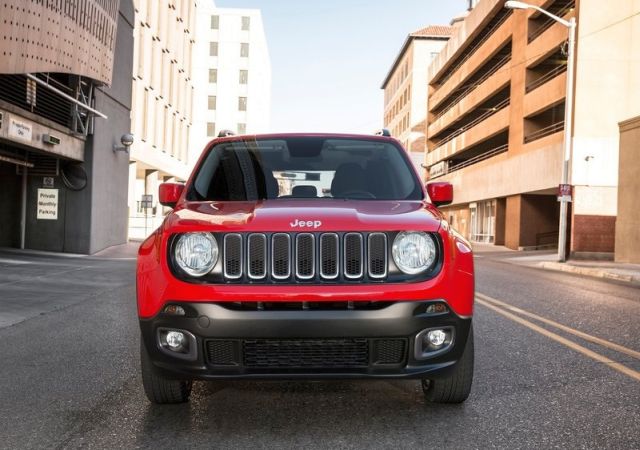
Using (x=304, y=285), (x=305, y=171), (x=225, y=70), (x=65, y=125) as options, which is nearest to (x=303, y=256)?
(x=304, y=285)

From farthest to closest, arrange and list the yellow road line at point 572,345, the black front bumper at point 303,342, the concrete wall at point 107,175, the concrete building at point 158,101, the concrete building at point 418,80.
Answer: the concrete building at point 418,80
the concrete building at point 158,101
the concrete wall at point 107,175
the yellow road line at point 572,345
the black front bumper at point 303,342

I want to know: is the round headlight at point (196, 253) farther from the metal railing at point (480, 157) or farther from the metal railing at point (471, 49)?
the metal railing at point (471, 49)

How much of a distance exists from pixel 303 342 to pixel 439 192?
1.84m

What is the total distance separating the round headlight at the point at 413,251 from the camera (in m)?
3.49

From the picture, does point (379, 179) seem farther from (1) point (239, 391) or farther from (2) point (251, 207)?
(1) point (239, 391)

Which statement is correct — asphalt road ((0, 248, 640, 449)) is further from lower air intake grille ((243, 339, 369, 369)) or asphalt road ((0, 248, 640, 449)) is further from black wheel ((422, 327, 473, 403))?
lower air intake grille ((243, 339, 369, 369))

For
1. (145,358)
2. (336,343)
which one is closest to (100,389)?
(145,358)

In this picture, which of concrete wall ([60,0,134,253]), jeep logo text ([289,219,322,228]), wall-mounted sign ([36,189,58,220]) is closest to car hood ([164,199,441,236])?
jeep logo text ([289,219,322,228])

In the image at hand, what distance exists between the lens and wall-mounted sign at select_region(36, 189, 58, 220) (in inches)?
808

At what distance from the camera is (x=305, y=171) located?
5.18 metres

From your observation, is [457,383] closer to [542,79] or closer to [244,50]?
[542,79]

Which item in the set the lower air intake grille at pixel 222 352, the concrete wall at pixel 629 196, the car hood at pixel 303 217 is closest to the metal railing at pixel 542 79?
the concrete wall at pixel 629 196

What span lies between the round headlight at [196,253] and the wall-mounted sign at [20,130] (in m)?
13.6

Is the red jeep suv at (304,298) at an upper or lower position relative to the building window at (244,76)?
lower
